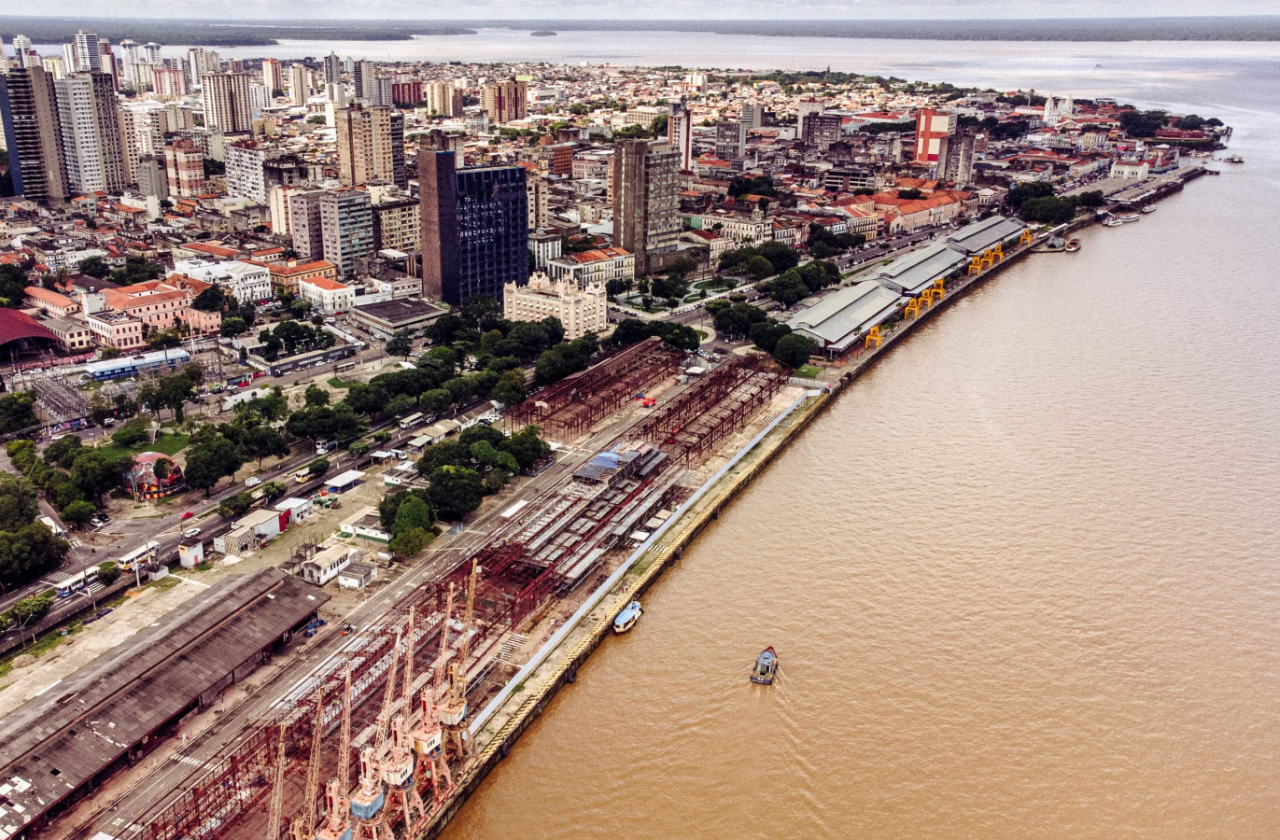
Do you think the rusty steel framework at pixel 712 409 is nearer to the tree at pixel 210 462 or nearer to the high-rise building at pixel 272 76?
the tree at pixel 210 462

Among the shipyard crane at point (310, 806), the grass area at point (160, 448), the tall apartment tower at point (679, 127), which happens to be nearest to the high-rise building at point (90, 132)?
the tall apartment tower at point (679, 127)

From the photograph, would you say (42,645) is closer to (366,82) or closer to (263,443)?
(263,443)

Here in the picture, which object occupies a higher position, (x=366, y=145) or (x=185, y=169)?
(x=366, y=145)

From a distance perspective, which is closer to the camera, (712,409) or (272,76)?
(712,409)

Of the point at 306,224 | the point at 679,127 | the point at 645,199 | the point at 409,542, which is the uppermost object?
the point at 679,127

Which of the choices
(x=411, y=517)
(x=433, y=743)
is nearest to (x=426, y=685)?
(x=433, y=743)

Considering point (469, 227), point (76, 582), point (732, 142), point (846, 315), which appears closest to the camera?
point (76, 582)

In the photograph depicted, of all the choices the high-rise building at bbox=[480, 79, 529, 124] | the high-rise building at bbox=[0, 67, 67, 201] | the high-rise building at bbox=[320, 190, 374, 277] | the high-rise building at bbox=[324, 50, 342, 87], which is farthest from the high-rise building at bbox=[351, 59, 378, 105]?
the high-rise building at bbox=[320, 190, 374, 277]
